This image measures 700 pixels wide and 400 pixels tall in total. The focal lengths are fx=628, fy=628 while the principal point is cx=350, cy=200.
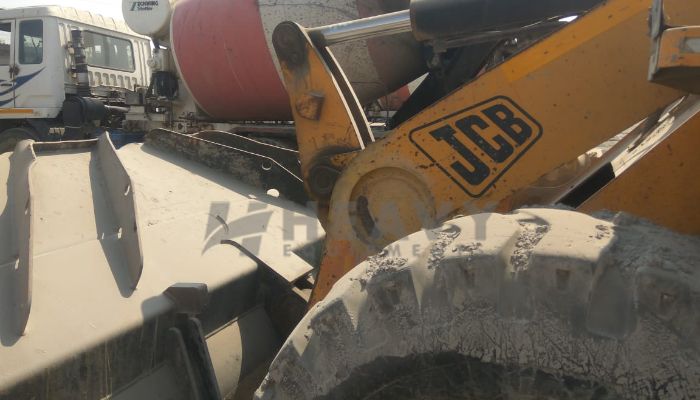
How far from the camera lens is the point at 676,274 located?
109 centimetres

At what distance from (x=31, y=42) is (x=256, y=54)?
6177mm

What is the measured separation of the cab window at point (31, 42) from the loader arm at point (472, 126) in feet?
28.5

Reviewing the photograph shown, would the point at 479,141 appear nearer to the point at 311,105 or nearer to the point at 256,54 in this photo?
the point at 311,105

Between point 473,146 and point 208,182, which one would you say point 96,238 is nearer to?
point 208,182

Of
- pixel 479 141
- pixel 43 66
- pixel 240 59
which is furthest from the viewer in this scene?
pixel 43 66

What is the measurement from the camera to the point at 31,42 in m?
9.53

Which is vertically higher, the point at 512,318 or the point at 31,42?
the point at 31,42

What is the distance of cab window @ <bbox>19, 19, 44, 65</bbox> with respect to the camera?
9.45 m

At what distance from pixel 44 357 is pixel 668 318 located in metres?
1.37

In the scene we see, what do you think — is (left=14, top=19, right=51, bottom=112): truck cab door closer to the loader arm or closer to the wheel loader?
the wheel loader

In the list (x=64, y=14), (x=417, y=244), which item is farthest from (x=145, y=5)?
(x=417, y=244)

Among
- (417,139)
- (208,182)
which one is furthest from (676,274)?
(208,182)

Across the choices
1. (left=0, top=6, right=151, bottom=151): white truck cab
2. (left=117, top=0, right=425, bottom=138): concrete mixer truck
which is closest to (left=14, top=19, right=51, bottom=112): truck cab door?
(left=0, top=6, right=151, bottom=151): white truck cab

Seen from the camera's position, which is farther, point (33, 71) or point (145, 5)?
point (33, 71)
